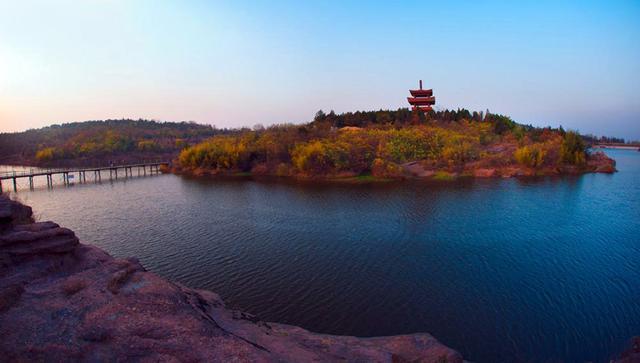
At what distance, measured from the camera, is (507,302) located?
16.4m

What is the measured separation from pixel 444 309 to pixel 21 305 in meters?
15.2

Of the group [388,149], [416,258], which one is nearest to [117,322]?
[416,258]

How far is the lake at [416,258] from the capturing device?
14641 mm

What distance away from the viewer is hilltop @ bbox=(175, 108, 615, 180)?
59.2 metres

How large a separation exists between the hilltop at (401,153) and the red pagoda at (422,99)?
822 centimetres

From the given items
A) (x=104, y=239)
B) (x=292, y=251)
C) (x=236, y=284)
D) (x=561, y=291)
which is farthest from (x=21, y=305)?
(x=561, y=291)

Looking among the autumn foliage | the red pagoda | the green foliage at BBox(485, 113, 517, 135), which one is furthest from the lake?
the red pagoda

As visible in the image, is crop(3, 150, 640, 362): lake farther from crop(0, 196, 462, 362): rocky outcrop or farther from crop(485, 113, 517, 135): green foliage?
crop(485, 113, 517, 135): green foliage

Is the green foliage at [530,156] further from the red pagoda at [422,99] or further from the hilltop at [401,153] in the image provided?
the red pagoda at [422,99]

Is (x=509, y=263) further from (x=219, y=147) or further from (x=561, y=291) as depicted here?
(x=219, y=147)

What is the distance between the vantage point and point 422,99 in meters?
87.4

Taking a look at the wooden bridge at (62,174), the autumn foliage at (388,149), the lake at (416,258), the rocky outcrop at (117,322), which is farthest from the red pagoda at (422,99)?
the rocky outcrop at (117,322)

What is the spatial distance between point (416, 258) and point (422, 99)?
72352mm

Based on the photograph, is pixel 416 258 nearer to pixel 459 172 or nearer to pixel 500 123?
pixel 459 172
